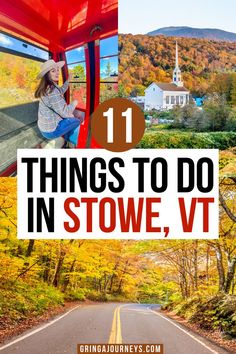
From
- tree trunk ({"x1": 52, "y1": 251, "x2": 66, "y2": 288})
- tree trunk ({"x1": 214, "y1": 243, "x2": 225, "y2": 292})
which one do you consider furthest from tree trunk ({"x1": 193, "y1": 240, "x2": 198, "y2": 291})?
tree trunk ({"x1": 52, "y1": 251, "x2": 66, "y2": 288})

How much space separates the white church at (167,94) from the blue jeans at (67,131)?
0.75 meters

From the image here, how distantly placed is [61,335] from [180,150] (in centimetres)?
215

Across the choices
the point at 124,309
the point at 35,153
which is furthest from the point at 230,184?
the point at 35,153

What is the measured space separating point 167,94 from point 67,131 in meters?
1.06

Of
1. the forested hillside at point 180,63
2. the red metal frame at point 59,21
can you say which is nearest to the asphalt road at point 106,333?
the forested hillside at point 180,63

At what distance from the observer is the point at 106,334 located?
22.5 feet

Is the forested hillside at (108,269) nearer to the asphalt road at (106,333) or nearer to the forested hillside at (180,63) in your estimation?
the asphalt road at (106,333)

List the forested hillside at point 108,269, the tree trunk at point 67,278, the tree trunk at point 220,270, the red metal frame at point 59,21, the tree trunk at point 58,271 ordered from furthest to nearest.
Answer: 1. the tree trunk at point 220,270
2. the tree trunk at point 67,278
3. the tree trunk at point 58,271
4. the forested hillside at point 108,269
5. the red metal frame at point 59,21

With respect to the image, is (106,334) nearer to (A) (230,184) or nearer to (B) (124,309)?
(B) (124,309)

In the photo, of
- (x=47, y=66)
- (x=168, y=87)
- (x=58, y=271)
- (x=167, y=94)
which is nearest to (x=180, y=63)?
(x=168, y=87)

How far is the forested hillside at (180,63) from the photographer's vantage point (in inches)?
275

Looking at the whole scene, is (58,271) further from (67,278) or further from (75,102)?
(75,102)

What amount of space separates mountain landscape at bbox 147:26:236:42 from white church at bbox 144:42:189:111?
0.82 feet

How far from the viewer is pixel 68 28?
6.74m
